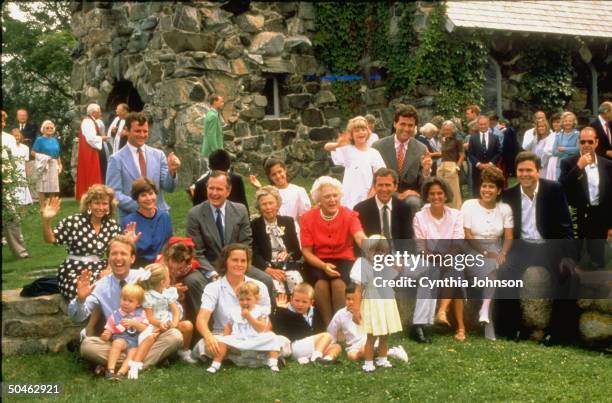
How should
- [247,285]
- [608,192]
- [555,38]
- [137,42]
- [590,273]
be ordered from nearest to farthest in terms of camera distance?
[247,285], [590,273], [608,192], [137,42], [555,38]

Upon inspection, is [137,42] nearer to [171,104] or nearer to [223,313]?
[171,104]

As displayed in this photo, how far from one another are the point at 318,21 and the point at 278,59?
1.23 metres

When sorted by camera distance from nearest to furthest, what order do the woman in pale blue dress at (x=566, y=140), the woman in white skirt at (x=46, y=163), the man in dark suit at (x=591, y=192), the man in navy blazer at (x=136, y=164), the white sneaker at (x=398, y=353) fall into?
the white sneaker at (x=398, y=353) → the man in dark suit at (x=591, y=192) → the man in navy blazer at (x=136, y=164) → the woman in pale blue dress at (x=566, y=140) → the woman in white skirt at (x=46, y=163)

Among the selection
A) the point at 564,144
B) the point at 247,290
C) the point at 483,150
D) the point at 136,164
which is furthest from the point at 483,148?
the point at 247,290

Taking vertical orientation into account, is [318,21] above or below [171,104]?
above

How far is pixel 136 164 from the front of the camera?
799 centimetres

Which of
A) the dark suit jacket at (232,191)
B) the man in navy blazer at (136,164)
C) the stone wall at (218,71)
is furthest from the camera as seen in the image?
the stone wall at (218,71)

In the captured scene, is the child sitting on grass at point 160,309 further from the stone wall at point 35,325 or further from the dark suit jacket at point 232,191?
the dark suit jacket at point 232,191

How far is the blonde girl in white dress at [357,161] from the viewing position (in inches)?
335

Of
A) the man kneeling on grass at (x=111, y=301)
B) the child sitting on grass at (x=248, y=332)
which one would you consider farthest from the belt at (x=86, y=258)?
the child sitting on grass at (x=248, y=332)

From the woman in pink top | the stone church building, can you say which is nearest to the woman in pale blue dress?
the woman in pink top

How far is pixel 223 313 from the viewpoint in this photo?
265 inches

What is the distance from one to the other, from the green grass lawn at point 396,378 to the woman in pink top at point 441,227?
293 millimetres

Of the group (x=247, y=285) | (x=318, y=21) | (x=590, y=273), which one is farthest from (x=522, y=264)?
(x=318, y=21)
